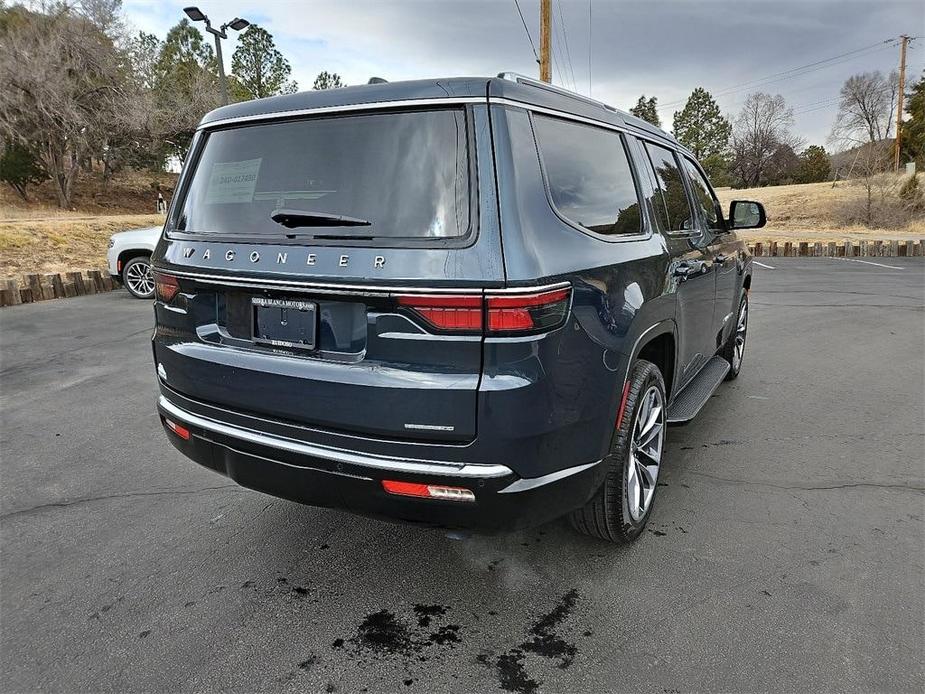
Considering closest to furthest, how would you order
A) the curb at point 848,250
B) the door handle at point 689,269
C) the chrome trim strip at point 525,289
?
the chrome trim strip at point 525,289 → the door handle at point 689,269 → the curb at point 848,250

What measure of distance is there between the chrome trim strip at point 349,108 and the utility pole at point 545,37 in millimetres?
16278

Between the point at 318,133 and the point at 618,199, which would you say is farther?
the point at 618,199

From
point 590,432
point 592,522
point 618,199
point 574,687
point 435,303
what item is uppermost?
point 618,199

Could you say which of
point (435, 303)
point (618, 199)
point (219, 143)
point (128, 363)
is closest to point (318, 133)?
point (219, 143)

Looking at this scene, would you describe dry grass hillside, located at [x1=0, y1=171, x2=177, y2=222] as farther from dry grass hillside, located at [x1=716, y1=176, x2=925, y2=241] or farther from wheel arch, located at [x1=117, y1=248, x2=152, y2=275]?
dry grass hillside, located at [x1=716, y1=176, x2=925, y2=241]

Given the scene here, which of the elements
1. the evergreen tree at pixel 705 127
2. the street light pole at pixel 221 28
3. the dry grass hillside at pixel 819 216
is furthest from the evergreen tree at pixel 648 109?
the street light pole at pixel 221 28

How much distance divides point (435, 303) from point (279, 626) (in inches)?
55.0

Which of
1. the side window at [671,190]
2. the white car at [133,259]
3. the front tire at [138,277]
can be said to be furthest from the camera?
the front tire at [138,277]

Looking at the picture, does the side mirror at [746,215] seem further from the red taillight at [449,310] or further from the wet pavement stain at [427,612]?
the wet pavement stain at [427,612]

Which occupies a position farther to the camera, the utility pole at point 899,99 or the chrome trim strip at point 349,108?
the utility pole at point 899,99

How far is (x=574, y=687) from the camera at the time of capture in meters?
2.09

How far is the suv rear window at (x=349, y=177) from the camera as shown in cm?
212

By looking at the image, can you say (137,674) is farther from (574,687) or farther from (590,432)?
(590,432)

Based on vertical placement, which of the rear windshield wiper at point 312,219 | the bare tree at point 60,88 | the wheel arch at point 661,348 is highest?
the bare tree at point 60,88
